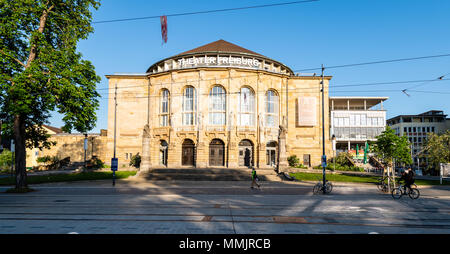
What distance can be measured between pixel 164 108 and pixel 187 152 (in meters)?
7.57

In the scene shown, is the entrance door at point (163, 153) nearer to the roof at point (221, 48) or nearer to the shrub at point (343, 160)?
the roof at point (221, 48)

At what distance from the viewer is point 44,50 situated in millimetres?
18234

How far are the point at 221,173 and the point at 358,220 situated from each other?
2276 cm

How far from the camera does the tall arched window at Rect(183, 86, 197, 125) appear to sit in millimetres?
37359

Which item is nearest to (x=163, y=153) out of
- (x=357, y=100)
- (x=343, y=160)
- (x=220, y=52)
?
(x=220, y=52)

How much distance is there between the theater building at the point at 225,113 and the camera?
1428 inches

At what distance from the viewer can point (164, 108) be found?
39.5 metres

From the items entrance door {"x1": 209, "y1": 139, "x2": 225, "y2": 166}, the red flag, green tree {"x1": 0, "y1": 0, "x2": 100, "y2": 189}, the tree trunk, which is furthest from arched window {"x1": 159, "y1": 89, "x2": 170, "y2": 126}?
the tree trunk

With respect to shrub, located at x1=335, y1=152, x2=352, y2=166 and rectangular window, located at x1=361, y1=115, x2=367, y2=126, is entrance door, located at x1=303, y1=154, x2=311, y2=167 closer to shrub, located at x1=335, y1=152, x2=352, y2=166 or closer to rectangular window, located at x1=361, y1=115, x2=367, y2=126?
shrub, located at x1=335, y1=152, x2=352, y2=166

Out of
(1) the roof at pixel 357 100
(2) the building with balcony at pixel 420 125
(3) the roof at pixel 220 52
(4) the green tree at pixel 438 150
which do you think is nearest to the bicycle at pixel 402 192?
(4) the green tree at pixel 438 150

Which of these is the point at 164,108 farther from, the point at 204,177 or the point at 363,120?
the point at 363,120

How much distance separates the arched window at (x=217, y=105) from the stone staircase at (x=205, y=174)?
7.12 metres

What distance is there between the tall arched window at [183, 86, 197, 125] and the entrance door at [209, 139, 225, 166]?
4.36 m
